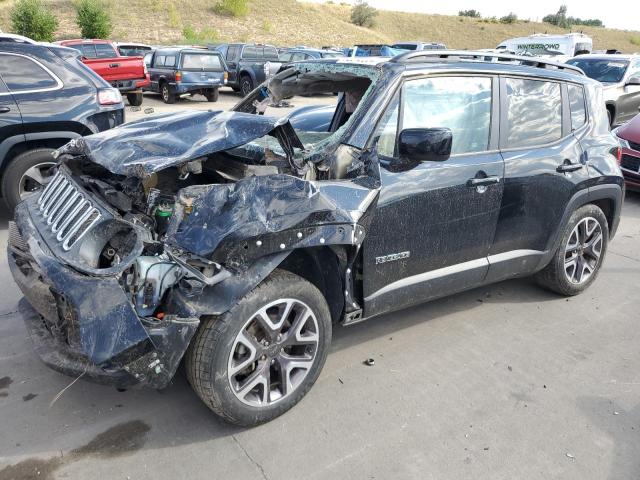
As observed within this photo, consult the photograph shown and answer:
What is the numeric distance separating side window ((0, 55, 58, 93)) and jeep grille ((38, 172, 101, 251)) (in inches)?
120

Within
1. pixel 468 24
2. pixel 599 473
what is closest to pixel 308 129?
pixel 599 473

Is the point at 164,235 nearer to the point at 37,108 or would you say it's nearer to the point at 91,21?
the point at 37,108

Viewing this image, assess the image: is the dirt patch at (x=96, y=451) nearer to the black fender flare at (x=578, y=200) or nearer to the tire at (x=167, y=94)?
the black fender flare at (x=578, y=200)

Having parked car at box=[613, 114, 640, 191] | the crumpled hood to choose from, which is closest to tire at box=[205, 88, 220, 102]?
parked car at box=[613, 114, 640, 191]

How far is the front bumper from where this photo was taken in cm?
229

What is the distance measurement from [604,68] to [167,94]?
1283 cm

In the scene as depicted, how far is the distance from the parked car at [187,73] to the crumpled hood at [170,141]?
14.5 m

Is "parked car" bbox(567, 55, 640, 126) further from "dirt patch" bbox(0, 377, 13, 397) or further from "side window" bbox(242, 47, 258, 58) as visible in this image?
"dirt patch" bbox(0, 377, 13, 397)

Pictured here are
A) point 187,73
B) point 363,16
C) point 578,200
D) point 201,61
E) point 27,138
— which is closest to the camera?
point 578,200

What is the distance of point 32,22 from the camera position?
1251 inches

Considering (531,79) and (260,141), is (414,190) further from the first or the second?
(531,79)

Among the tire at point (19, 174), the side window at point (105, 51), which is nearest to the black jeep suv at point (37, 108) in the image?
the tire at point (19, 174)

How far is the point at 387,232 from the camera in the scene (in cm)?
312

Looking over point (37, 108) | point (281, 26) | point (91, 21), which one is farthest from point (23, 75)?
point (281, 26)
